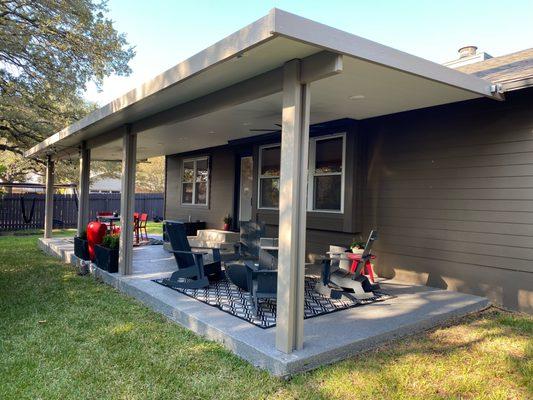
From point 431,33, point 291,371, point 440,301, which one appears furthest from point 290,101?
A: point 431,33

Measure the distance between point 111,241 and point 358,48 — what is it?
508 cm

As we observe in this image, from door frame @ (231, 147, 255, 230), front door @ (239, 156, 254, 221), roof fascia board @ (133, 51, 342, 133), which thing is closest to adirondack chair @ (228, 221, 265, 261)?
roof fascia board @ (133, 51, 342, 133)

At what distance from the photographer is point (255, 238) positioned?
21.4ft

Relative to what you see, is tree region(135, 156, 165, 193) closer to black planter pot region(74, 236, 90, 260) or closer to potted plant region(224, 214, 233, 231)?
potted plant region(224, 214, 233, 231)

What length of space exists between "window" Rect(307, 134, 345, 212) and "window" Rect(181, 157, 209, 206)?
4.32 metres

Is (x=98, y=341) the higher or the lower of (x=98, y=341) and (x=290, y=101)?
the lower

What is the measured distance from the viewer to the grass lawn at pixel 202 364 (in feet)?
9.23

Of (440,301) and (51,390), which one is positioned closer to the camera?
(51,390)

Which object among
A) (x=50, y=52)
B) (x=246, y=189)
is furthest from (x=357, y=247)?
(x=50, y=52)

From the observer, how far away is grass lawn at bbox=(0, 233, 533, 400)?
111 inches

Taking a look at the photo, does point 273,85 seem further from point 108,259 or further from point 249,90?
point 108,259

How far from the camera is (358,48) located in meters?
2.99

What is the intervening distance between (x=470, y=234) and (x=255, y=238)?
3097mm

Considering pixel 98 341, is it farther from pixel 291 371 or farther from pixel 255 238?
pixel 255 238
